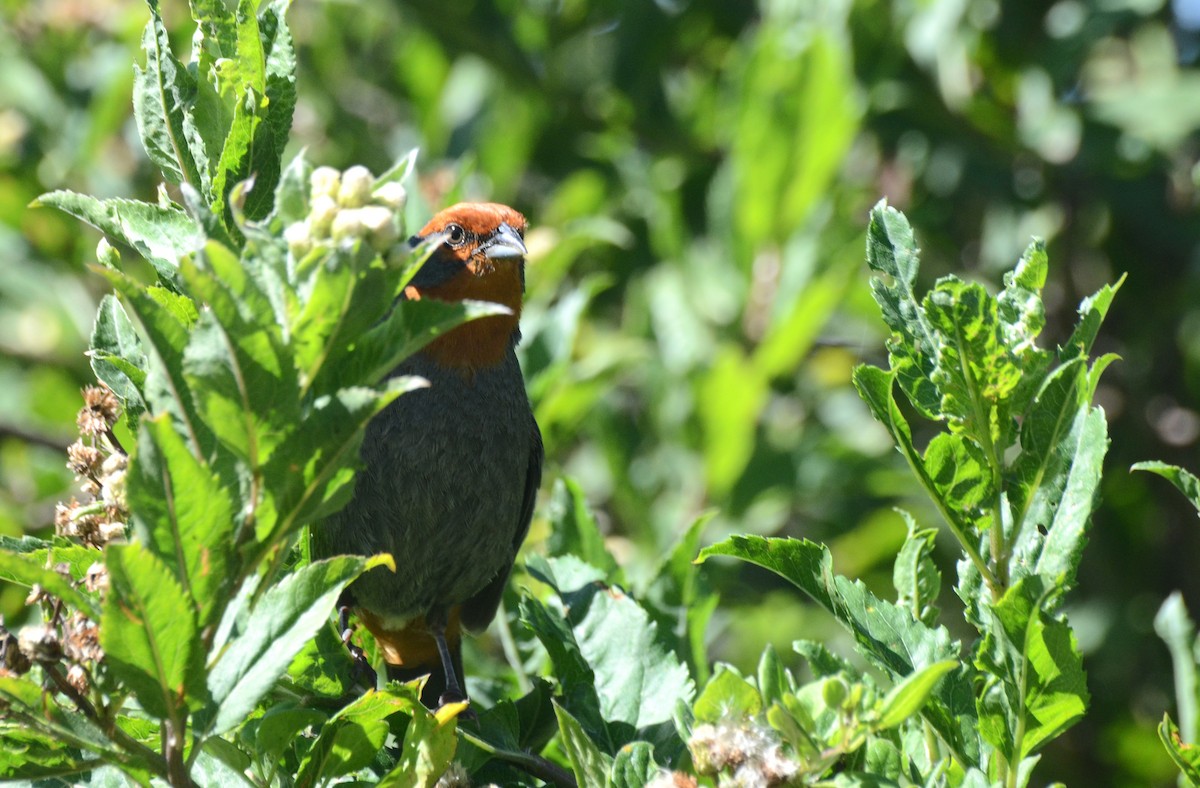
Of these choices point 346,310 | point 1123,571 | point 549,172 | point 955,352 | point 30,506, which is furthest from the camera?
point 549,172

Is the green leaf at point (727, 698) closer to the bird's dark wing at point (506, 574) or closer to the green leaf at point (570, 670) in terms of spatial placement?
the green leaf at point (570, 670)

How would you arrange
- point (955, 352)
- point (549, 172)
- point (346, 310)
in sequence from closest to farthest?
1. point (346, 310)
2. point (955, 352)
3. point (549, 172)

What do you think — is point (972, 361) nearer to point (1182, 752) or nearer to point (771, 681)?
point (771, 681)

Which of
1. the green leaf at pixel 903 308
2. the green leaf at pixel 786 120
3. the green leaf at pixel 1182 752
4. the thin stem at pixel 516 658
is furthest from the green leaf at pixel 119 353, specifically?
the green leaf at pixel 786 120

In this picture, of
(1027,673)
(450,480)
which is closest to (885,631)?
(1027,673)

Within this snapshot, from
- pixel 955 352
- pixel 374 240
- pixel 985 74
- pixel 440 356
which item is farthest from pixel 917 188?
pixel 374 240

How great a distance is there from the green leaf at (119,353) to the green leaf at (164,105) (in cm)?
26

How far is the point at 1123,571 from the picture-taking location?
211 inches

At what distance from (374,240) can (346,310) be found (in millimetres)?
100

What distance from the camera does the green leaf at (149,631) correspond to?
161cm

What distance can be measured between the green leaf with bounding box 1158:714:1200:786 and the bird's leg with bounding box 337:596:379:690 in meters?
1.39

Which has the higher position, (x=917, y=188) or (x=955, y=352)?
(x=955, y=352)

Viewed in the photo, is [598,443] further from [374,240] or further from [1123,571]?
[374,240]

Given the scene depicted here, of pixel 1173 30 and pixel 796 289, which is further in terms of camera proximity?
pixel 1173 30
